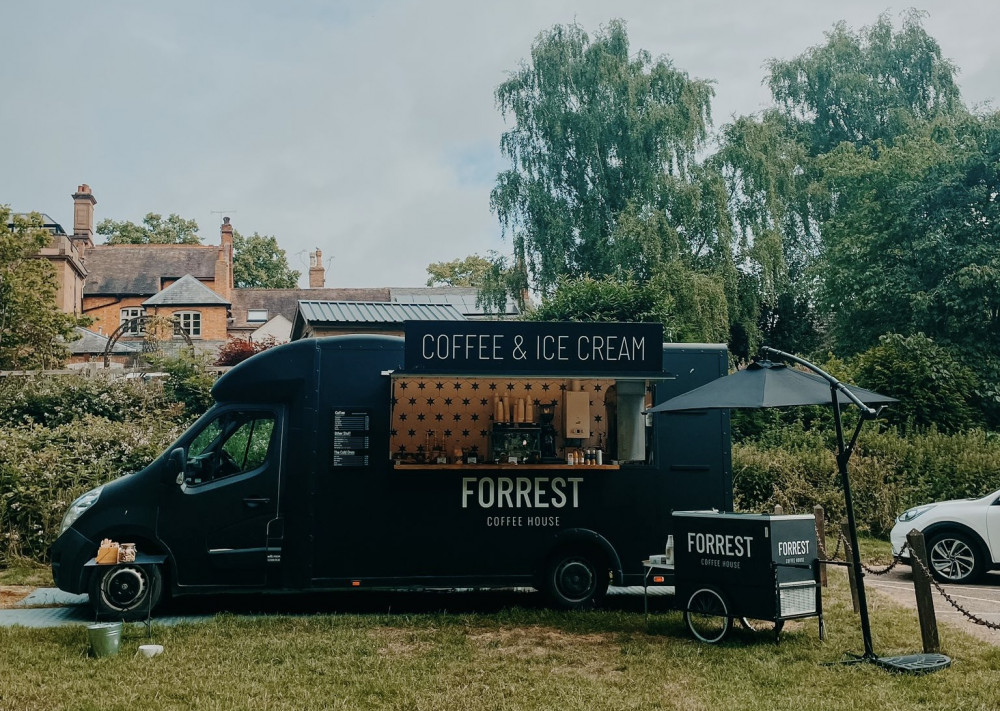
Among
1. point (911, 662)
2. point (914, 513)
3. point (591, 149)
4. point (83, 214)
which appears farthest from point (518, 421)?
point (83, 214)

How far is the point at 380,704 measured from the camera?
641 centimetres

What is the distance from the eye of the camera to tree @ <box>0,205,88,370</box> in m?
28.8

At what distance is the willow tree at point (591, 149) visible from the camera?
31.5 meters

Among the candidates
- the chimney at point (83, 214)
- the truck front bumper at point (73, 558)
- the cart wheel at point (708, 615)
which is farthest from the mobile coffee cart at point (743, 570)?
the chimney at point (83, 214)

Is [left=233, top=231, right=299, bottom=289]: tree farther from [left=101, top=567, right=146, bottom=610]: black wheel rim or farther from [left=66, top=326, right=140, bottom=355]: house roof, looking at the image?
[left=101, top=567, right=146, bottom=610]: black wheel rim

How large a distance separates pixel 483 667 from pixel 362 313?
19.0m

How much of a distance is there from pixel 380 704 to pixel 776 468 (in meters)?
11.5

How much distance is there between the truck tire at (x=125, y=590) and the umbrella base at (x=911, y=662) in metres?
6.21

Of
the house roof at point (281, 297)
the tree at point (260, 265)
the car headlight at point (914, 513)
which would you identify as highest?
the tree at point (260, 265)

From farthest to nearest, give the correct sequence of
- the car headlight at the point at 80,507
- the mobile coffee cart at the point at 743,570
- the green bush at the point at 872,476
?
the green bush at the point at 872,476 < the car headlight at the point at 80,507 < the mobile coffee cart at the point at 743,570

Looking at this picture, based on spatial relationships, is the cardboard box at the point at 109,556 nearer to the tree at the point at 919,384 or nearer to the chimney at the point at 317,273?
the tree at the point at 919,384

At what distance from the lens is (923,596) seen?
763 centimetres

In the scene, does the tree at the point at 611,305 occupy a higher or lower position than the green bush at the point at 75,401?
higher

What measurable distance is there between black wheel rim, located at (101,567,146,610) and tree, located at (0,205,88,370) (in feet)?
66.4
